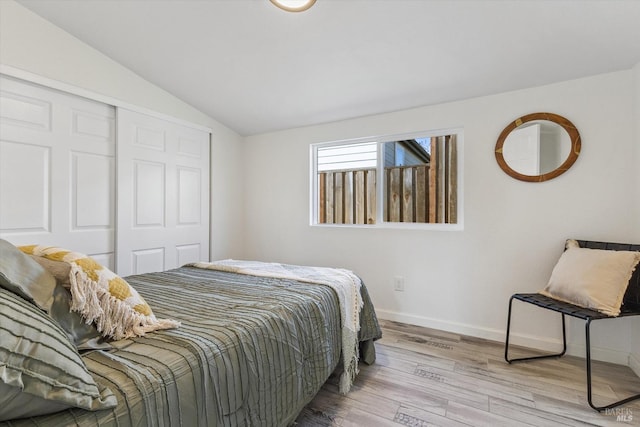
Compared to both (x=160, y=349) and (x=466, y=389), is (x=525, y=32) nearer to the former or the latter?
(x=466, y=389)

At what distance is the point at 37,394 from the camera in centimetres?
58

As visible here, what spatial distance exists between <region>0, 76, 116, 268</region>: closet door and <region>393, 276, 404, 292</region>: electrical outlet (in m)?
2.56

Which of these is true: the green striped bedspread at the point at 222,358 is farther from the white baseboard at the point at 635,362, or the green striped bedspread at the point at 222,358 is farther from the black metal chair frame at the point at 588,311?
the white baseboard at the point at 635,362

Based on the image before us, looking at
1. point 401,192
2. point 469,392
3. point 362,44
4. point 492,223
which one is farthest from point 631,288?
point 362,44

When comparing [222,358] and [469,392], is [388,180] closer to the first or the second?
[469,392]

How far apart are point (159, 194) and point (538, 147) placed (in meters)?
3.35

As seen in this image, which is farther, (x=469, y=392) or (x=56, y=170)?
(x=56, y=170)

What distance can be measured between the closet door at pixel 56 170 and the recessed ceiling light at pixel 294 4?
6.00 ft

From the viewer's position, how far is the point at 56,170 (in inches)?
87.3

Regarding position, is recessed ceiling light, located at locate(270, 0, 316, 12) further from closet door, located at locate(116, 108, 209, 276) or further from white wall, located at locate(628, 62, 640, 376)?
white wall, located at locate(628, 62, 640, 376)

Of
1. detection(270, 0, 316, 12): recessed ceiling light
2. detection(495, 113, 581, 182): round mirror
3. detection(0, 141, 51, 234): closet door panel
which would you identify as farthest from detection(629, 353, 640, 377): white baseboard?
detection(0, 141, 51, 234): closet door panel

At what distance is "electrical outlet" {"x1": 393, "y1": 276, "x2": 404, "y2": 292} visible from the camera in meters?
2.84

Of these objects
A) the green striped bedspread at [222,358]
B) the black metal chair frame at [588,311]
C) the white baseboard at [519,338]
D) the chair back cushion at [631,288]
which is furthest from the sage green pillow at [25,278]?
the chair back cushion at [631,288]

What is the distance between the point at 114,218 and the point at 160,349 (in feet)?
6.89
